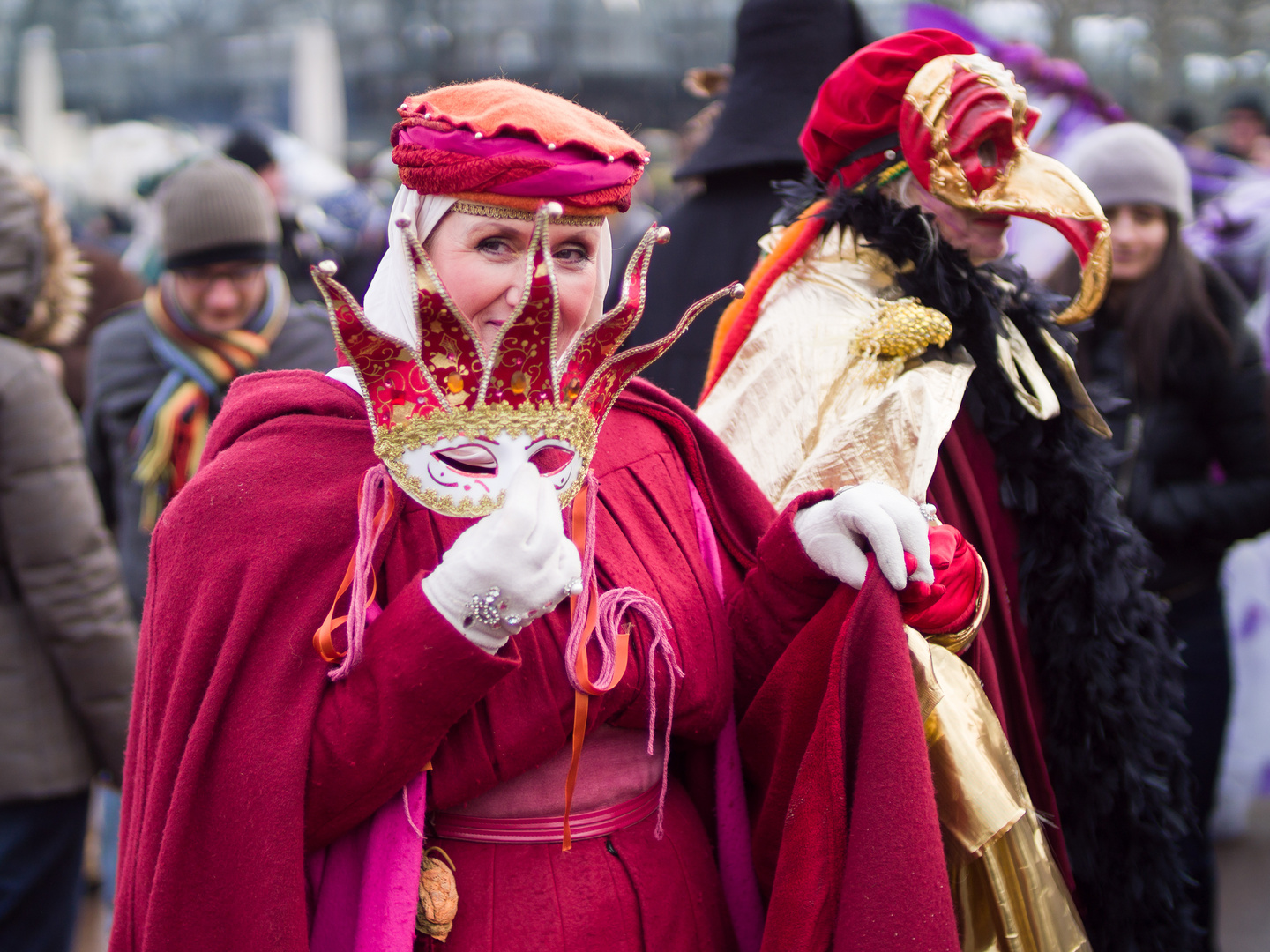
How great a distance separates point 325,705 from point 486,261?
1.91 feet

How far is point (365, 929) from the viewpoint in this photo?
154cm

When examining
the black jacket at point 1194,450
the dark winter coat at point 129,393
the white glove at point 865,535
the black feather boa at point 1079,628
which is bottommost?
the dark winter coat at point 129,393

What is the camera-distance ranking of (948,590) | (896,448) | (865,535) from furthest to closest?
1. (896,448)
2. (948,590)
3. (865,535)

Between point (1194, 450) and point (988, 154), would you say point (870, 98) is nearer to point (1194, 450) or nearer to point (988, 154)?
point (988, 154)

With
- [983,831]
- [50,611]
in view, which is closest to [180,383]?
[50,611]

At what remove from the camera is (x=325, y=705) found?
59.5 inches

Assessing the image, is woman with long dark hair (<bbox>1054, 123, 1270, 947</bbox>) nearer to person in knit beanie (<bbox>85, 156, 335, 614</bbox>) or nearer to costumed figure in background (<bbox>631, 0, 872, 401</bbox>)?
costumed figure in background (<bbox>631, 0, 872, 401</bbox>)

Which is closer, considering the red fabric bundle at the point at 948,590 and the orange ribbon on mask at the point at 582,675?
the orange ribbon on mask at the point at 582,675

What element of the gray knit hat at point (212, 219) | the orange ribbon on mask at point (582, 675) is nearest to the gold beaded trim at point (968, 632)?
the orange ribbon on mask at point (582, 675)

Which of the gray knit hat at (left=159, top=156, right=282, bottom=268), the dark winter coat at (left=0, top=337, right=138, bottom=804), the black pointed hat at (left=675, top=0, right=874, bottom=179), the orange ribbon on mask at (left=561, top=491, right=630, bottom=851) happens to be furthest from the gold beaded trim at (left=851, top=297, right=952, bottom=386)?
the gray knit hat at (left=159, top=156, right=282, bottom=268)

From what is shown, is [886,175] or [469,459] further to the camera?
[886,175]

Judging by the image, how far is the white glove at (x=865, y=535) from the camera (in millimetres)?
1675

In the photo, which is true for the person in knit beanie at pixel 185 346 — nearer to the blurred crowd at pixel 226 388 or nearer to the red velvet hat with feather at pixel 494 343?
the blurred crowd at pixel 226 388

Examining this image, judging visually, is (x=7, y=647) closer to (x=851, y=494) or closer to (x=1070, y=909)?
(x=851, y=494)
